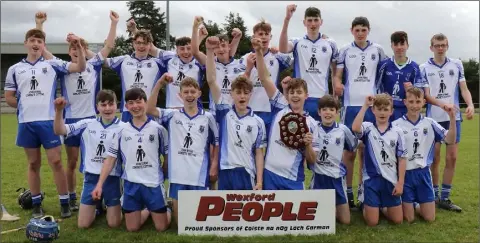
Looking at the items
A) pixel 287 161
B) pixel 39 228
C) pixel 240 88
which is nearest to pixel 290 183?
pixel 287 161

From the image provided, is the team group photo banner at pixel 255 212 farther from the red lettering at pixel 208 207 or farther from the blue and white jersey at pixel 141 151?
the blue and white jersey at pixel 141 151

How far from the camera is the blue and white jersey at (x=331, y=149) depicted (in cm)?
580

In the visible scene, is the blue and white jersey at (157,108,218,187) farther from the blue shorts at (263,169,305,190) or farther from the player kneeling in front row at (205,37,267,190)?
the blue shorts at (263,169,305,190)

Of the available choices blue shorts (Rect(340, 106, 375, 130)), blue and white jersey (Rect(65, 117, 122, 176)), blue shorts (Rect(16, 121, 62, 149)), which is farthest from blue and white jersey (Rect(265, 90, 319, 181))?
blue shorts (Rect(16, 121, 62, 149))

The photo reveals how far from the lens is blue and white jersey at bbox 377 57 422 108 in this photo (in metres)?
6.52

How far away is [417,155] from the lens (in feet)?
19.9

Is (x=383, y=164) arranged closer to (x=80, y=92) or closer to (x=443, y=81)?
(x=443, y=81)

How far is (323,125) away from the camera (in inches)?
230

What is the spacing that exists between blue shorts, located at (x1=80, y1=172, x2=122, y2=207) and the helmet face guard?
755 mm

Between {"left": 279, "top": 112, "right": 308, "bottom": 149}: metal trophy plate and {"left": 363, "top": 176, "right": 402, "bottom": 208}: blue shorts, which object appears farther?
{"left": 363, "top": 176, "right": 402, "bottom": 208}: blue shorts

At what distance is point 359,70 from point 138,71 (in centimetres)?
312

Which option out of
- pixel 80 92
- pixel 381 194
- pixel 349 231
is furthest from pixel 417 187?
pixel 80 92

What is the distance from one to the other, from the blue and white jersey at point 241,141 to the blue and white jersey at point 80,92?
7.39 ft

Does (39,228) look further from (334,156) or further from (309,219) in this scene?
(334,156)
